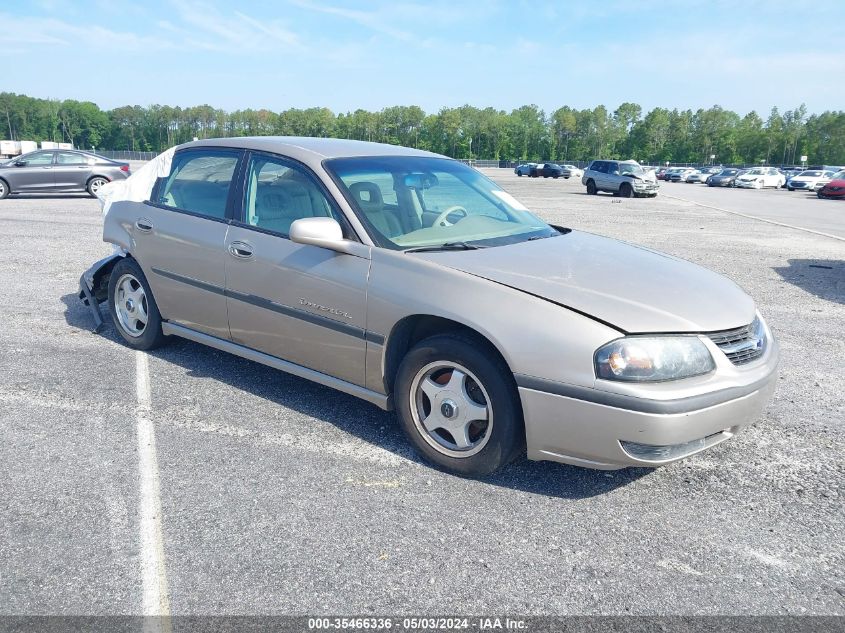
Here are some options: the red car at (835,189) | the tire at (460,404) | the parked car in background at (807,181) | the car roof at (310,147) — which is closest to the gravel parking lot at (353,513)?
the tire at (460,404)

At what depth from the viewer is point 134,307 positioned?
18.1 ft

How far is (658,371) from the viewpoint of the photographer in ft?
10.2

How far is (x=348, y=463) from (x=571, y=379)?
130 cm

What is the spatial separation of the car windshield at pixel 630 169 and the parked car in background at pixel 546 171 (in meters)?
31.7

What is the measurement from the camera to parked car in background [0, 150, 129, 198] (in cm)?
1991

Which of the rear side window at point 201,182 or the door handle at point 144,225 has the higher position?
the rear side window at point 201,182

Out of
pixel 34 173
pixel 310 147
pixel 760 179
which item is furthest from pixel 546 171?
pixel 310 147

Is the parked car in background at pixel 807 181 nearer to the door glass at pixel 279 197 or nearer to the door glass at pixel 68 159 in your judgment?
the door glass at pixel 68 159

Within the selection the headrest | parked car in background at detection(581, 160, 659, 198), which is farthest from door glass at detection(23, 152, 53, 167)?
parked car in background at detection(581, 160, 659, 198)

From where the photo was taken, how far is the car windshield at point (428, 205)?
4.05 m

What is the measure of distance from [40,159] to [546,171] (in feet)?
168

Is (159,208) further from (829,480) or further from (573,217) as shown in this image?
(573,217)

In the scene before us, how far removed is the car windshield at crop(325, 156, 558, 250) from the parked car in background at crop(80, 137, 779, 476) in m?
0.01

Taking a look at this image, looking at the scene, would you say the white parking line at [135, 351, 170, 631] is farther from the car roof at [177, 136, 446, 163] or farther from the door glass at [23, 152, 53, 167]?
the door glass at [23, 152, 53, 167]
